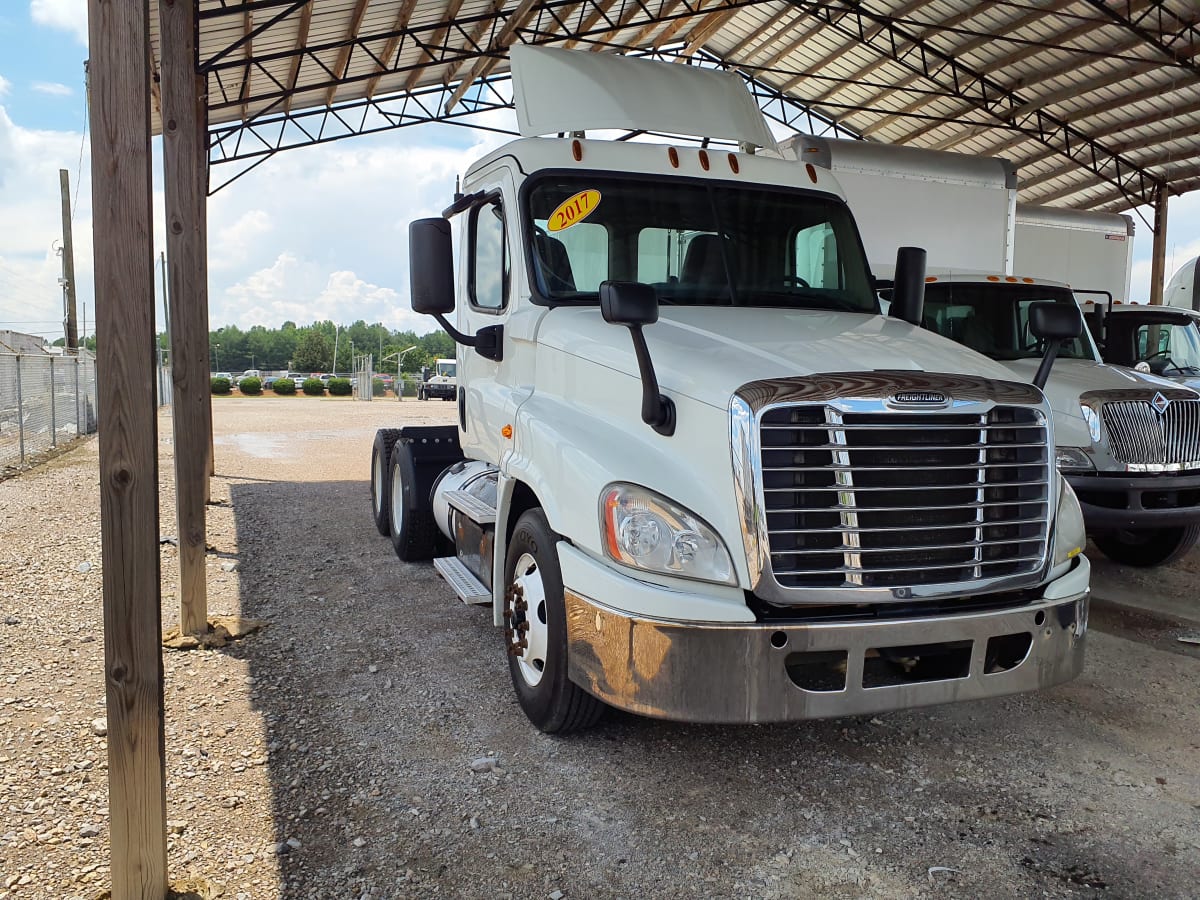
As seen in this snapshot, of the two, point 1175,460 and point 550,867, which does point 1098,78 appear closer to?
point 1175,460

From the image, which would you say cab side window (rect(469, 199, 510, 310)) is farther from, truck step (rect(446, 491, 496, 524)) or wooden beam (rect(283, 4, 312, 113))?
wooden beam (rect(283, 4, 312, 113))

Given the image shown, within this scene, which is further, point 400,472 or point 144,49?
point 400,472

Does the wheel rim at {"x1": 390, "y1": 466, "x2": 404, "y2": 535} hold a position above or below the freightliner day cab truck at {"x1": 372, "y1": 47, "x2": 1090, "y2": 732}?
below

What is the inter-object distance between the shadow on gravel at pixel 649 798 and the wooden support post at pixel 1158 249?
69.3 ft

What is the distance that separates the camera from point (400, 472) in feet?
23.6

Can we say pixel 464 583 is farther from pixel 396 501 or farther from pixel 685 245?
pixel 396 501

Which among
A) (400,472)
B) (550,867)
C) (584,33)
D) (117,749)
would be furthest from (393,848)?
(584,33)

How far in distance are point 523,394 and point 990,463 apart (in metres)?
2.15

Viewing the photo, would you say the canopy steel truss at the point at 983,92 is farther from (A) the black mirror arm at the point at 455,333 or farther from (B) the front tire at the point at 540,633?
(B) the front tire at the point at 540,633

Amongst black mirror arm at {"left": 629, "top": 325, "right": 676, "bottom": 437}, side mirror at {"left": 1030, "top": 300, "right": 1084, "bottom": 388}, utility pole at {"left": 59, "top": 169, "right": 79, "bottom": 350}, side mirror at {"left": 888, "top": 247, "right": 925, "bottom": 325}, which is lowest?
black mirror arm at {"left": 629, "top": 325, "right": 676, "bottom": 437}

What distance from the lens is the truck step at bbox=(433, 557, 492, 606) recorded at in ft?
15.0

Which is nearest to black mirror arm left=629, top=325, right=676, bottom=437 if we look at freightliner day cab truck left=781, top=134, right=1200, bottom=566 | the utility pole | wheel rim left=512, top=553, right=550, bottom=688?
wheel rim left=512, top=553, right=550, bottom=688

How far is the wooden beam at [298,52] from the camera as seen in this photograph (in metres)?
14.1

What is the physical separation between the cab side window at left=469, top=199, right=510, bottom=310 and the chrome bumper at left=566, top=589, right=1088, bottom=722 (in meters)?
1.98
